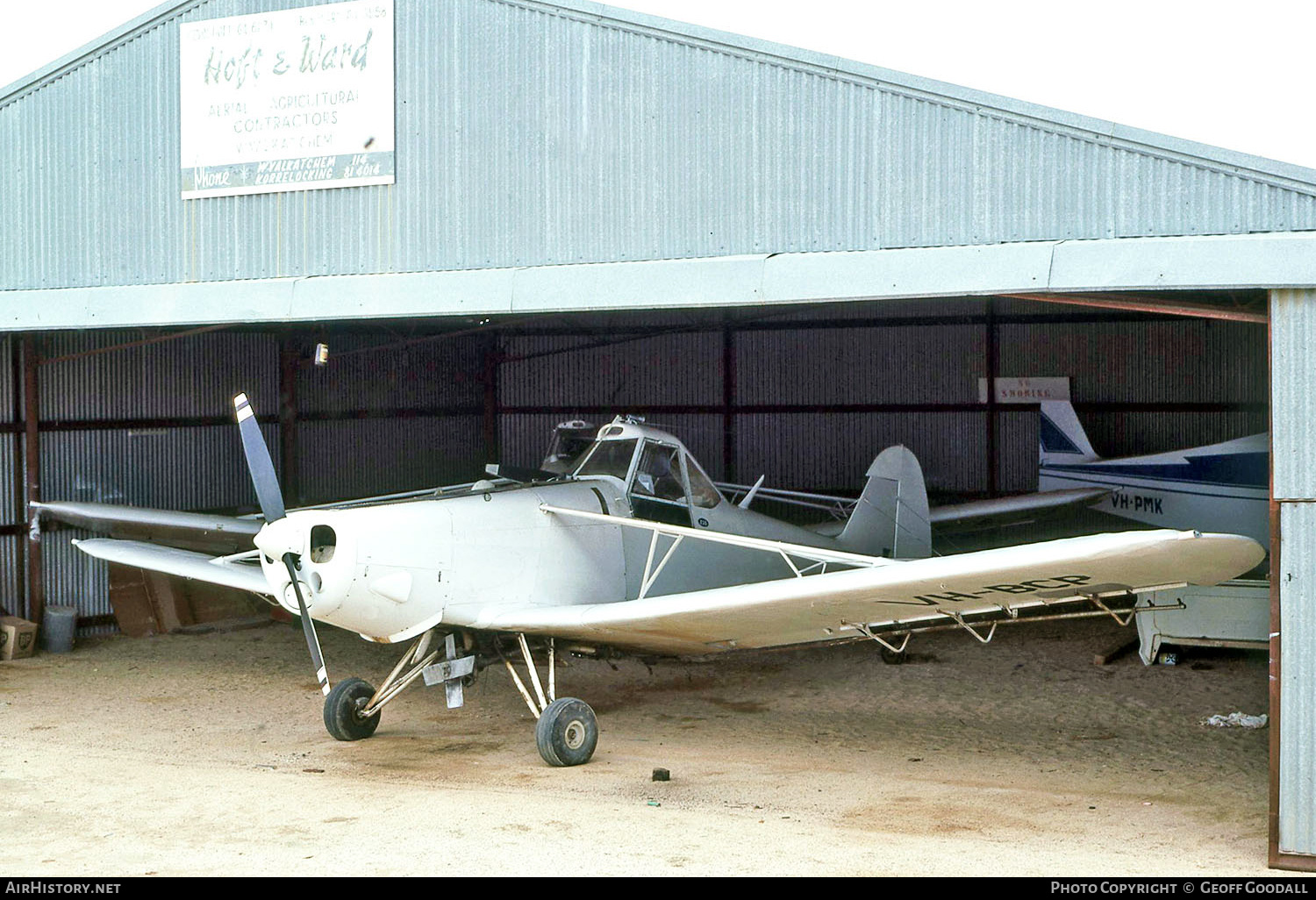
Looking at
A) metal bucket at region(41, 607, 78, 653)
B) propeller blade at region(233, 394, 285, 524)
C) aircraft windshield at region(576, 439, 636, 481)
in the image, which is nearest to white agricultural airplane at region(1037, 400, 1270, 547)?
aircraft windshield at region(576, 439, 636, 481)

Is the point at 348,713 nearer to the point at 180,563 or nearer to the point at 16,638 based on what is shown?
the point at 180,563

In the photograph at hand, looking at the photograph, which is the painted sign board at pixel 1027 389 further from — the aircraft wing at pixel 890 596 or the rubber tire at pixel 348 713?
the rubber tire at pixel 348 713

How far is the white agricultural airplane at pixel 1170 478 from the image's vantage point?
15141mm

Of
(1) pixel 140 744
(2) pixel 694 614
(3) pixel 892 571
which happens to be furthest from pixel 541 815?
(1) pixel 140 744

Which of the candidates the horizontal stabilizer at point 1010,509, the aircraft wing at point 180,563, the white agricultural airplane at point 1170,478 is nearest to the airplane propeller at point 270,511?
the aircraft wing at point 180,563

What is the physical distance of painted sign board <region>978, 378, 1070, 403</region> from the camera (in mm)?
17906

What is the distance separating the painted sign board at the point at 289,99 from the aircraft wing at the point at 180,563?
10.4 ft

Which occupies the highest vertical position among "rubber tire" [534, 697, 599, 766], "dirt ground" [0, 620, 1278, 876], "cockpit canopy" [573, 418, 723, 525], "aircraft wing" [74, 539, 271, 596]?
"cockpit canopy" [573, 418, 723, 525]

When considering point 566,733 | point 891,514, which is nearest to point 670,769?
point 566,733

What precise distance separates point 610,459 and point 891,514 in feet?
13.8

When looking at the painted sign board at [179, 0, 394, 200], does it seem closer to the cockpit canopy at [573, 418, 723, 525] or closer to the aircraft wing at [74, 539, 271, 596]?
the cockpit canopy at [573, 418, 723, 525]

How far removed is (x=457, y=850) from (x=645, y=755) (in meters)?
2.82

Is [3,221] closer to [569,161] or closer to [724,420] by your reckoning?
[569,161]

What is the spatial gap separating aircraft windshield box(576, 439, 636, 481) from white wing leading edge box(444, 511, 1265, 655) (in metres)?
1.33
